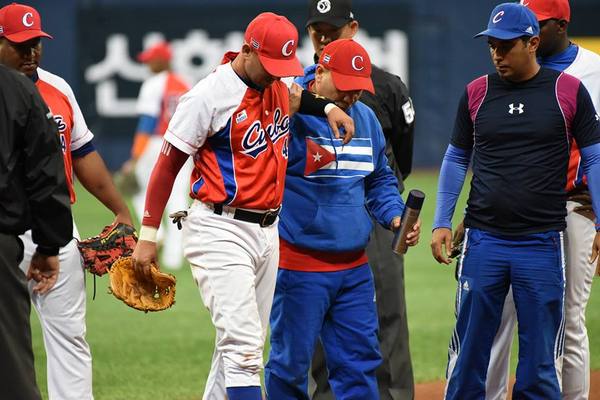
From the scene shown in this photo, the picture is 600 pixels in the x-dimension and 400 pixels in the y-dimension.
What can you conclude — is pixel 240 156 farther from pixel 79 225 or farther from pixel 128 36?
pixel 128 36

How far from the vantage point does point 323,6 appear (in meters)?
6.06

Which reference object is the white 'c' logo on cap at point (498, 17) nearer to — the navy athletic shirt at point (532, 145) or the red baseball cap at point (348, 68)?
the navy athletic shirt at point (532, 145)

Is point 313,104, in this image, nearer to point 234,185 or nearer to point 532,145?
point 234,185

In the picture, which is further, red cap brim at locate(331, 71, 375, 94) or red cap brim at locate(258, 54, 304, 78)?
red cap brim at locate(331, 71, 375, 94)

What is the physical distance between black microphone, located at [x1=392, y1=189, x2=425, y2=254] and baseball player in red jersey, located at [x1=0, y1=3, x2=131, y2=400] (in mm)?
1529

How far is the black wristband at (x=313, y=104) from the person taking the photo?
17.5ft

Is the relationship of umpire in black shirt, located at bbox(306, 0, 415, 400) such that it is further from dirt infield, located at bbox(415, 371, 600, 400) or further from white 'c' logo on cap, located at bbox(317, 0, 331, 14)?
dirt infield, located at bbox(415, 371, 600, 400)

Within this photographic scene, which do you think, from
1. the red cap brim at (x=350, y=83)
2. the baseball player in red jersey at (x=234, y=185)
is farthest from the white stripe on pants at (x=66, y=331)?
the red cap brim at (x=350, y=83)

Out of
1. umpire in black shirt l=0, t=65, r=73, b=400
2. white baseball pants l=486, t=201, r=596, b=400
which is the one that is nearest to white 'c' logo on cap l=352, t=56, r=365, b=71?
white baseball pants l=486, t=201, r=596, b=400

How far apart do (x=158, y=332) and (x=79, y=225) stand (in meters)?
5.97

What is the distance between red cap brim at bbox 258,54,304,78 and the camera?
502 centimetres

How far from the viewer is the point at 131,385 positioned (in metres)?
7.16

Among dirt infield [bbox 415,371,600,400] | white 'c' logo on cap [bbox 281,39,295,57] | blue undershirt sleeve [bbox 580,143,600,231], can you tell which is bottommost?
dirt infield [bbox 415,371,600,400]

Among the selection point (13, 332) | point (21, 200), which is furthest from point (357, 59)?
point (13, 332)
